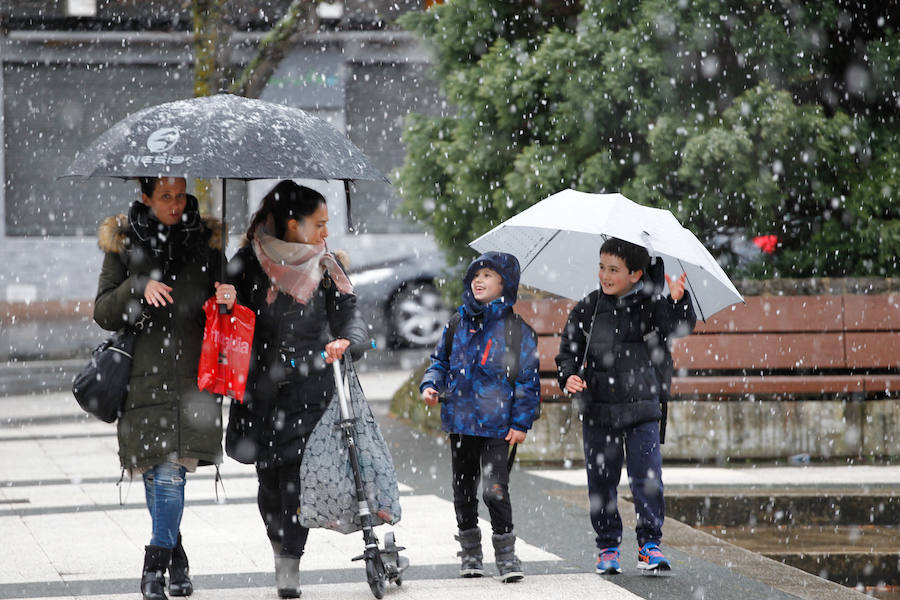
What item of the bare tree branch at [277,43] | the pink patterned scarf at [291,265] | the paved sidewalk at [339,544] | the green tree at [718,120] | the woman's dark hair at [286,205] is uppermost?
the bare tree branch at [277,43]

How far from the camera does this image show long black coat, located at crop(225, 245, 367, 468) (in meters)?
5.33

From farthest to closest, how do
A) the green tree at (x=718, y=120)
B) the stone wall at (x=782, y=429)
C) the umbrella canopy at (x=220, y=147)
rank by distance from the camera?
1. the green tree at (x=718, y=120)
2. the stone wall at (x=782, y=429)
3. the umbrella canopy at (x=220, y=147)

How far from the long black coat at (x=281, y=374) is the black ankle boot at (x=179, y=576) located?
464 millimetres

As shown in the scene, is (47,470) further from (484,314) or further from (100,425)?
(484,314)

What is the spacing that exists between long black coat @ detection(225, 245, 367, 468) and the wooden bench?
434 cm

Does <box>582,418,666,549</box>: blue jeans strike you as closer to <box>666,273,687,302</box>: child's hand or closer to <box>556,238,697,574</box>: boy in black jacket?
<box>556,238,697,574</box>: boy in black jacket

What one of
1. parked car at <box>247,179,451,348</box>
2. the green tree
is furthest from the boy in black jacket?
parked car at <box>247,179,451,348</box>

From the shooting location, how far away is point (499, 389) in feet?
18.9

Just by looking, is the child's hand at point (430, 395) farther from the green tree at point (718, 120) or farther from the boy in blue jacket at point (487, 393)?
the green tree at point (718, 120)

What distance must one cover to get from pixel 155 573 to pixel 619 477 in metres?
2.09

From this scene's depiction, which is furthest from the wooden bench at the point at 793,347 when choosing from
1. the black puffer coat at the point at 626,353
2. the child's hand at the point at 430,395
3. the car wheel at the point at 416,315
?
the car wheel at the point at 416,315

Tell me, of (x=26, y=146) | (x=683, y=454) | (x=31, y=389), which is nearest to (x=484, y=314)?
(x=683, y=454)

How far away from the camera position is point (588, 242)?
656cm

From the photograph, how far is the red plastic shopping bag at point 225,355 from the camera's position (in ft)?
16.9
